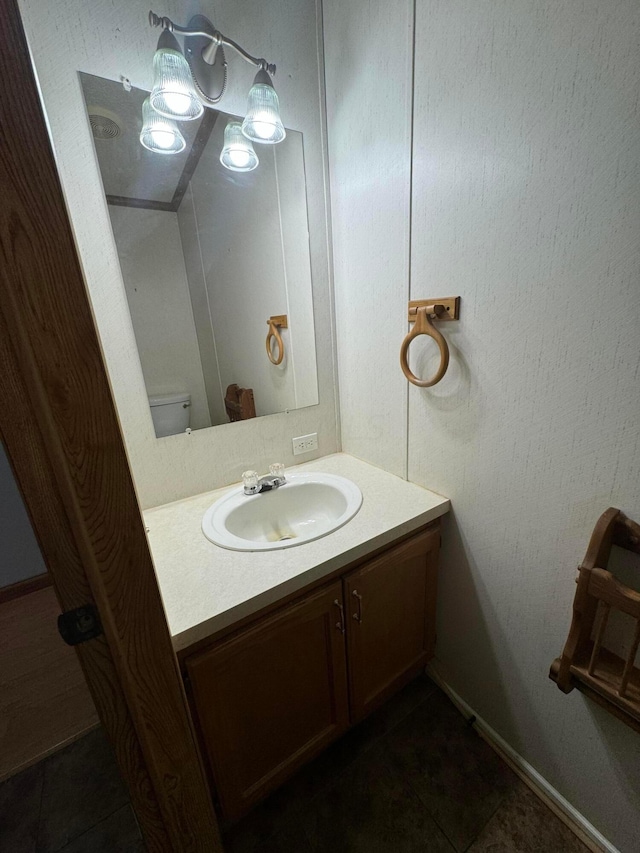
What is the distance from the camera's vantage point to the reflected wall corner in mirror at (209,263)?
95 cm

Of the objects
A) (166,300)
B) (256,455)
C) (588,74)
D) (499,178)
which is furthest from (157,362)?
(588,74)

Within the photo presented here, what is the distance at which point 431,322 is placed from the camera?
985mm

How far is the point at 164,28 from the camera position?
2.95 ft

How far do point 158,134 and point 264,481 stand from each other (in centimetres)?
112

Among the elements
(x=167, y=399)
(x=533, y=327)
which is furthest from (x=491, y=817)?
(x=167, y=399)

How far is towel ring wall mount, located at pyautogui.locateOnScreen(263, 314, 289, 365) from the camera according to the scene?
130 cm

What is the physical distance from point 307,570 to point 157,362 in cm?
80

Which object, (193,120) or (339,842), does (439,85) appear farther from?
(339,842)

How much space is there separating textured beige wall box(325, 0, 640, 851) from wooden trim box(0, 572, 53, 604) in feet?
7.55

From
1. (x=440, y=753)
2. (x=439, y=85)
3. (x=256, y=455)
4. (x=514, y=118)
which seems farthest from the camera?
(x=256, y=455)

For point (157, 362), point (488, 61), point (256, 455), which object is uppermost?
point (488, 61)

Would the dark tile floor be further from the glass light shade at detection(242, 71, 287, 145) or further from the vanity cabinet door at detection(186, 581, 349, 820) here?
the glass light shade at detection(242, 71, 287, 145)

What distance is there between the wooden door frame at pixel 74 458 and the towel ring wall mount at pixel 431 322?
2.66ft

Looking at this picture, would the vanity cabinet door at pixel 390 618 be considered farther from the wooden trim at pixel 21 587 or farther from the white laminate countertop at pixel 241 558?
the wooden trim at pixel 21 587
